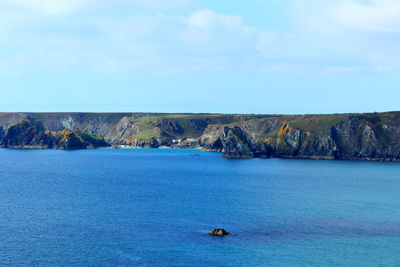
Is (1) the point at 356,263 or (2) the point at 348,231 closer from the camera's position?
(1) the point at 356,263

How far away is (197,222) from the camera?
271ft

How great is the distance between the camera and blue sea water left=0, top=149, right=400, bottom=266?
6203cm

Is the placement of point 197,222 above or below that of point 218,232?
below

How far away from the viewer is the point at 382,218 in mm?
88625

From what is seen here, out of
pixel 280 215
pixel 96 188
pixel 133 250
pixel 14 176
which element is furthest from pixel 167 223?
pixel 14 176

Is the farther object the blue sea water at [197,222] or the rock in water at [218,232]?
the rock in water at [218,232]

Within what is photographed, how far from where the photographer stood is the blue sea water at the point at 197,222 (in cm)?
6203

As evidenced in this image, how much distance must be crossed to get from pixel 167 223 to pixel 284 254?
83.0 ft

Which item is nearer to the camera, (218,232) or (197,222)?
(218,232)

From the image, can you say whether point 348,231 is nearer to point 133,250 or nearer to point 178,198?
point 133,250

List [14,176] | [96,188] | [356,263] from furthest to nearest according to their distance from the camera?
[14,176], [96,188], [356,263]

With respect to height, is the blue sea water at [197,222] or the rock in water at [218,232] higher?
the rock in water at [218,232]

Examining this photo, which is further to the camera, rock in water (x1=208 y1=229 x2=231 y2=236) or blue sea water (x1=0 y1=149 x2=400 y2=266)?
rock in water (x1=208 y1=229 x2=231 y2=236)

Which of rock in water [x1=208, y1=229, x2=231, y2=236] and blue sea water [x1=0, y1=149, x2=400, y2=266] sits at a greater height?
rock in water [x1=208, y1=229, x2=231, y2=236]
